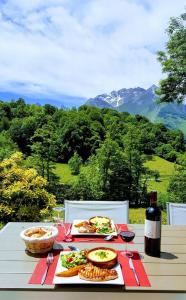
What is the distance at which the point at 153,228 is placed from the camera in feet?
5.32

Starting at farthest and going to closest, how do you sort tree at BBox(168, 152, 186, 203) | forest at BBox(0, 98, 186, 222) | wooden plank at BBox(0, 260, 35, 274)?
forest at BBox(0, 98, 186, 222)
tree at BBox(168, 152, 186, 203)
wooden plank at BBox(0, 260, 35, 274)

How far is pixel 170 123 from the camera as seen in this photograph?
33.5 ft

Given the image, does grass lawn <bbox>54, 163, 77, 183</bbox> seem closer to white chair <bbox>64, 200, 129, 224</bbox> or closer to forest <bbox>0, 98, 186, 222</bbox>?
forest <bbox>0, 98, 186, 222</bbox>

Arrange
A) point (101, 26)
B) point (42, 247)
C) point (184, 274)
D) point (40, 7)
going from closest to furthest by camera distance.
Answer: point (184, 274) < point (42, 247) < point (40, 7) < point (101, 26)

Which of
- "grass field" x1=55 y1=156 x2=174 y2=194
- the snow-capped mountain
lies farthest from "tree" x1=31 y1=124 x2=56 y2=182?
the snow-capped mountain

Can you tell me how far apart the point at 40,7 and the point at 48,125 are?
3329mm

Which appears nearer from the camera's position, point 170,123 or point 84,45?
point 84,45

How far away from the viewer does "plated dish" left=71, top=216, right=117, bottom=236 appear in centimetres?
204

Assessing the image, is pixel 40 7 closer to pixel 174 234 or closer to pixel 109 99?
pixel 174 234

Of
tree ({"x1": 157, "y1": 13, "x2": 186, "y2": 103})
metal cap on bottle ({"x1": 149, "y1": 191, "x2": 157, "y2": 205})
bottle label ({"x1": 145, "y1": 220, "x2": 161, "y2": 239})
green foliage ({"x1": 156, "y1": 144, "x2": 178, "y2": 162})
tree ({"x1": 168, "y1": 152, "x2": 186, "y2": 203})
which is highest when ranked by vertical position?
tree ({"x1": 157, "y1": 13, "x2": 186, "y2": 103})

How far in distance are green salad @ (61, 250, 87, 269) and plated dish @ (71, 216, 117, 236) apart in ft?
1.34

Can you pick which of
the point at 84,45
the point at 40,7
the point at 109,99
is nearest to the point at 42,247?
the point at 40,7

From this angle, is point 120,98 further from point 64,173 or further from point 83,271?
point 83,271

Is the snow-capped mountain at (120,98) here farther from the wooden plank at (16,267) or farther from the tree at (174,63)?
the wooden plank at (16,267)
